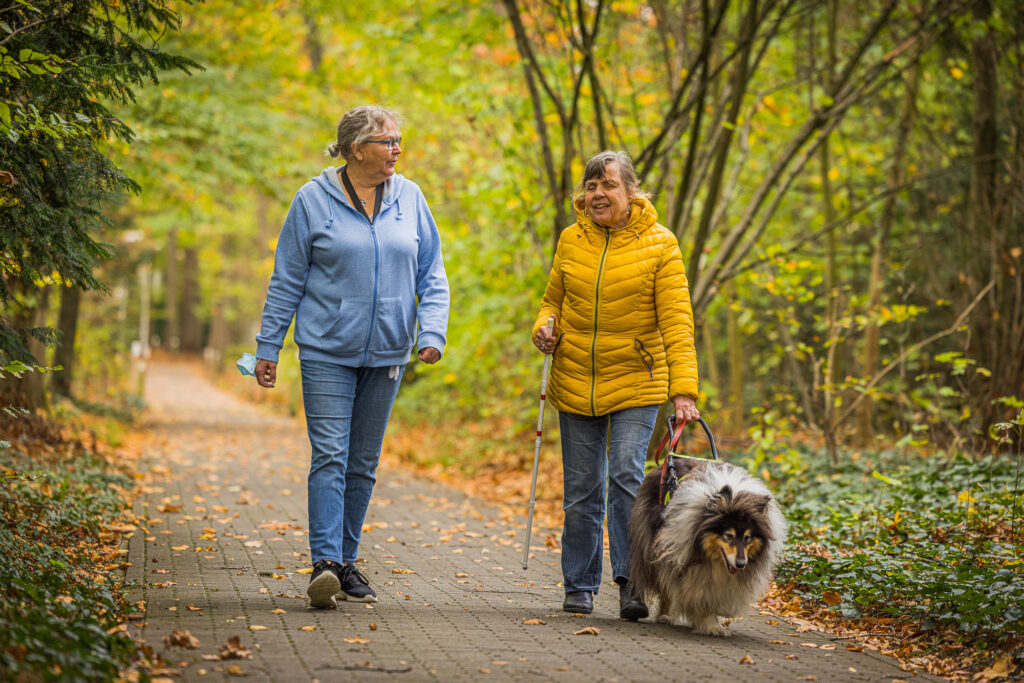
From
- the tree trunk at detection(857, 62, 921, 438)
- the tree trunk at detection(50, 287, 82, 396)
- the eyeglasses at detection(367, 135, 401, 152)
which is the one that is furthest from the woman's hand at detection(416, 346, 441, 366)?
the tree trunk at detection(50, 287, 82, 396)

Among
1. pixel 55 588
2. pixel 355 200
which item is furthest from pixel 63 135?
pixel 55 588

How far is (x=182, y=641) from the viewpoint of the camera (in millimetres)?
3795

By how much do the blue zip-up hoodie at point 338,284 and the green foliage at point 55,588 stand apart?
1.43 metres

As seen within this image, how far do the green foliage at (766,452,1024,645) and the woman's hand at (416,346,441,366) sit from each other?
2731 millimetres

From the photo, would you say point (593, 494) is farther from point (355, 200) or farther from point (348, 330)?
point (355, 200)

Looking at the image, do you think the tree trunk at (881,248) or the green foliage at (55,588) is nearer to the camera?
the green foliage at (55,588)

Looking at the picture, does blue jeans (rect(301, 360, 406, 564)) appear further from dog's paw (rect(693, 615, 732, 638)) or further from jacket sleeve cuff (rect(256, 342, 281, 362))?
dog's paw (rect(693, 615, 732, 638))

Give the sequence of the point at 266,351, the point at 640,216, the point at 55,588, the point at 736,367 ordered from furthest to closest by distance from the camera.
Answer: the point at 736,367 < the point at 640,216 < the point at 266,351 < the point at 55,588

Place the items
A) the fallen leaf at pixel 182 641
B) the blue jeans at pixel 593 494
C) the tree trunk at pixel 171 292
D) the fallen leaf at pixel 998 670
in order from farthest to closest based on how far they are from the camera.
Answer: the tree trunk at pixel 171 292 → the blue jeans at pixel 593 494 → the fallen leaf at pixel 998 670 → the fallen leaf at pixel 182 641

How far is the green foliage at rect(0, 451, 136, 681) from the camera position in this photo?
3113mm

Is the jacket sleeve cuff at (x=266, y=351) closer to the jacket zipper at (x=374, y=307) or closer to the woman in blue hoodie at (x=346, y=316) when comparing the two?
the woman in blue hoodie at (x=346, y=316)

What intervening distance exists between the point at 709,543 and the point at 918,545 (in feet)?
8.14

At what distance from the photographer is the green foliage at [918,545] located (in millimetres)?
4836

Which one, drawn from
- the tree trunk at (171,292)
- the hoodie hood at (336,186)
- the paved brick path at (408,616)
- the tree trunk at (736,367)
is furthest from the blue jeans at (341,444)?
the tree trunk at (171,292)
